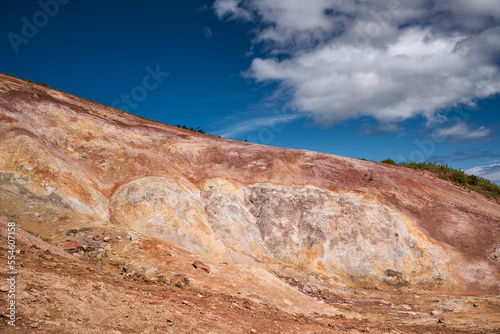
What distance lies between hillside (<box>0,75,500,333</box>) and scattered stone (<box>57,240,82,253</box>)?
1.4 inches

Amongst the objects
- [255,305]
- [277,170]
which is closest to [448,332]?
[255,305]

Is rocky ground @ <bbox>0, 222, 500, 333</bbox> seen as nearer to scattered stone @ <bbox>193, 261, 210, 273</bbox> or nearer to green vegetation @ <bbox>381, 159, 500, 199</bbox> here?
scattered stone @ <bbox>193, 261, 210, 273</bbox>

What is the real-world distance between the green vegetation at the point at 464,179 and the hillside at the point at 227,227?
1.84 metres

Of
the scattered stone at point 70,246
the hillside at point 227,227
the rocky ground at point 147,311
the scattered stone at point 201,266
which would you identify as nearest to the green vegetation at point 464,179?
the hillside at point 227,227

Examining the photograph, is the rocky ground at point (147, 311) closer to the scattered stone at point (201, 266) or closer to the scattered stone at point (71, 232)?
the scattered stone at point (201, 266)

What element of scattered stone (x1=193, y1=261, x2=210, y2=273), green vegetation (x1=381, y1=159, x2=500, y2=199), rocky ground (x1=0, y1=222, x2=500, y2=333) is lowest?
rocky ground (x1=0, y1=222, x2=500, y2=333)

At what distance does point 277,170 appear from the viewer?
Answer: 24.9m

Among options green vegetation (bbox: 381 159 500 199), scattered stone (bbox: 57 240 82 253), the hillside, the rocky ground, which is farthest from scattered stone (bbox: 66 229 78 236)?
green vegetation (bbox: 381 159 500 199)

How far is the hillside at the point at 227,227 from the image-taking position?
9375 mm

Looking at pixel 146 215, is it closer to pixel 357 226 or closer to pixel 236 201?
pixel 236 201

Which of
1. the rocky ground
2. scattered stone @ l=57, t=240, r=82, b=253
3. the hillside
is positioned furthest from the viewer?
scattered stone @ l=57, t=240, r=82, b=253

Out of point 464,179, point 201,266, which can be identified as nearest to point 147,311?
point 201,266

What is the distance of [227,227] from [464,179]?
27.6 m

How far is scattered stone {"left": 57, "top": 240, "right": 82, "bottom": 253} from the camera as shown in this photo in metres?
10.9
